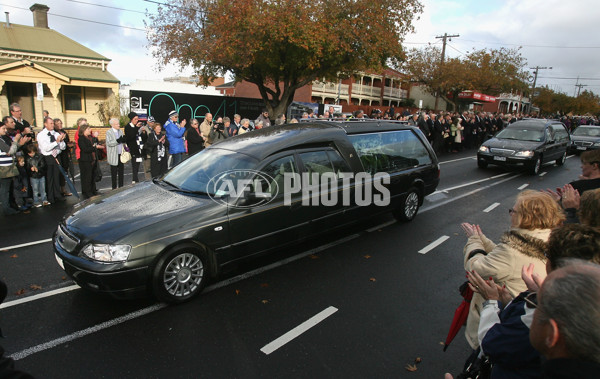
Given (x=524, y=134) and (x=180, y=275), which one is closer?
(x=180, y=275)

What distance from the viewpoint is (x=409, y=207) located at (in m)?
7.03

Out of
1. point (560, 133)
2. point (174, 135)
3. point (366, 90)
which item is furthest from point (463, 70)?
point (174, 135)

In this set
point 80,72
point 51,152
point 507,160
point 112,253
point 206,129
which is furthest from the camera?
point 80,72

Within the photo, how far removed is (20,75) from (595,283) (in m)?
27.8

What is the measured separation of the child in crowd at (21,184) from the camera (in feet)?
24.3

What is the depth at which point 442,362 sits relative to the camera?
3205 millimetres

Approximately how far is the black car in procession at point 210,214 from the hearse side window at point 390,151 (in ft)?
0.09

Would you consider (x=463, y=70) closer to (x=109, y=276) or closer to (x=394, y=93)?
(x=394, y=93)

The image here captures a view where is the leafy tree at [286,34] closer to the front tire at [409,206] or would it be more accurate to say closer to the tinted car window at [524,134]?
the tinted car window at [524,134]

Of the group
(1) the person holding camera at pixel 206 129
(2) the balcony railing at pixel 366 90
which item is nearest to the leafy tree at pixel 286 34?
(1) the person holding camera at pixel 206 129

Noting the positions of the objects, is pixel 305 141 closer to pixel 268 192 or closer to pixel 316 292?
pixel 268 192

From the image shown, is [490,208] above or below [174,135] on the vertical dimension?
below

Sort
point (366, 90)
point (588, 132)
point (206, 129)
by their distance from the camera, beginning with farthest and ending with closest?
1. point (366, 90)
2. point (588, 132)
3. point (206, 129)

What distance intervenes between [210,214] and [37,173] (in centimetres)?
570
